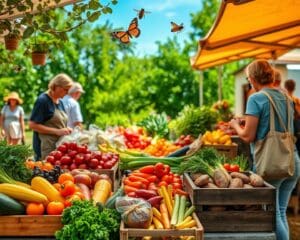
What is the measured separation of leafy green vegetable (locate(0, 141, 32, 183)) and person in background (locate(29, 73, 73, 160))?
2.57 m

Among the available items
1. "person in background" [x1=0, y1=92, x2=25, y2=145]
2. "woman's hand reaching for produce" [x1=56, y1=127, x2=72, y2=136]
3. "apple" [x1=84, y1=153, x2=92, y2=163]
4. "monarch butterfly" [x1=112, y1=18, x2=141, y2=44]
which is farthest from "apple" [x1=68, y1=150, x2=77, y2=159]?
"person in background" [x1=0, y1=92, x2=25, y2=145]

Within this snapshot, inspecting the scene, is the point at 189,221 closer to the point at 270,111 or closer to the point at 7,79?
the point at 270,111

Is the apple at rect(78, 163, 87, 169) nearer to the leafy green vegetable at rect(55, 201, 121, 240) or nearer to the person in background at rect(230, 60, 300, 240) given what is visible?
the person in background at rect(230, 60, 300, 240)

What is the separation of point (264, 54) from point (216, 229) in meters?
7.76

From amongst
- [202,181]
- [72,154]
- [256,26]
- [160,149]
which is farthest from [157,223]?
[256,26]

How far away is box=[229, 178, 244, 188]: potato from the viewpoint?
12.3ft

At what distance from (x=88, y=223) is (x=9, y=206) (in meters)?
0.57

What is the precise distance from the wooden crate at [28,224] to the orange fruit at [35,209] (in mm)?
53

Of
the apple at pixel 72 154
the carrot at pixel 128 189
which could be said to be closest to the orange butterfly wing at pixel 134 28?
the carrot at pixel 128 189

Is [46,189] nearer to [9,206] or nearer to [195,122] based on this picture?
[9,206]

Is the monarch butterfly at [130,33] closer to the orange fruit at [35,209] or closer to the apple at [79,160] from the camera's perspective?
the orange fruit at [35,209]

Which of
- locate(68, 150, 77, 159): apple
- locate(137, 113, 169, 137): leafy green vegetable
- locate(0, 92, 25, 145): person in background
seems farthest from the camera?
locate(0, 92, 25, 145): person in background

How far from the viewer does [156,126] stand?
10031 mm

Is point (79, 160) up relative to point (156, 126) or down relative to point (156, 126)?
down
